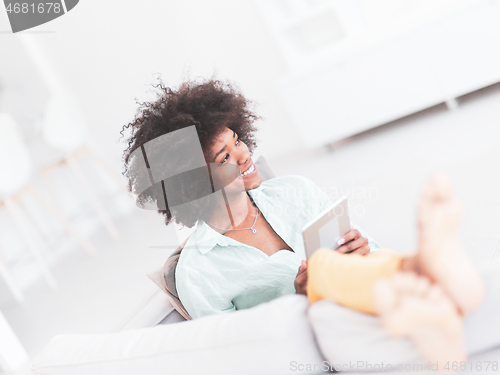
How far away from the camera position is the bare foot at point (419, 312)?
1.32 ft

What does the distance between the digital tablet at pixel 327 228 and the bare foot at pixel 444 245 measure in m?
0.30

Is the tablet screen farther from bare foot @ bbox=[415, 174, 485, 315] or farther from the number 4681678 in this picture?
the number 4681678

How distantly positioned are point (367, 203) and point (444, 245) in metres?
1.41

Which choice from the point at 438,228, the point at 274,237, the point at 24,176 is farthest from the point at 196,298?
the point at 24,176

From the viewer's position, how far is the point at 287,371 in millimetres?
562

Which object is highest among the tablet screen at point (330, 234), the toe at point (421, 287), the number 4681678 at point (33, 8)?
the number 4681678 at point (33, 8)

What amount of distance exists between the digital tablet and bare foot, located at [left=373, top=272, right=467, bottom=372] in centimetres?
29

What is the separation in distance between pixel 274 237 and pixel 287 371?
1.39 feet

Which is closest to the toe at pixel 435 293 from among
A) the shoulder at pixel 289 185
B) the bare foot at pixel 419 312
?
the bare foot at pixel 419 312

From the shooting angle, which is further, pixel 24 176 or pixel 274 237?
pixel 24 176

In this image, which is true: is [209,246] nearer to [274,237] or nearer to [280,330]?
[274,237]

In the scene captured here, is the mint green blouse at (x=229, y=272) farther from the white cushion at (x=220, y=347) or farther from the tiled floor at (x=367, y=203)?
the tiled floor at (x=367, y=203)

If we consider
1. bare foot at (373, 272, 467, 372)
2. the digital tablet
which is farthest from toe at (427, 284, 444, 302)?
the digital tablet

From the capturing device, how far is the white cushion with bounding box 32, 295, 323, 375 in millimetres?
547
